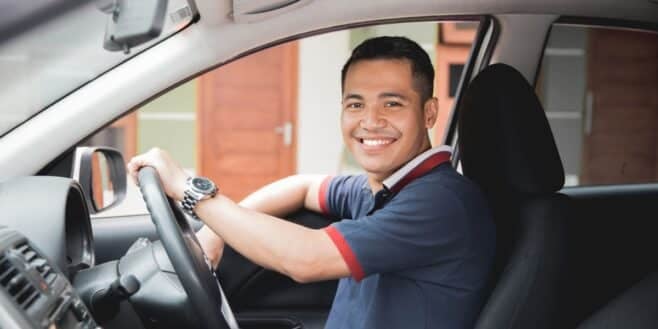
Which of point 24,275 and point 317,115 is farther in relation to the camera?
point 317,115

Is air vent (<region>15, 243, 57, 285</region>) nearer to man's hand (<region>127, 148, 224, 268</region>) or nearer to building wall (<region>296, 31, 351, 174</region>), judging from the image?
man's hand (<region>127, 148, 224, 268</region>)

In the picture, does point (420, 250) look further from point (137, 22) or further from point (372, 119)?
point (137, 22)

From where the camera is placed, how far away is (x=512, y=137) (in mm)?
1507

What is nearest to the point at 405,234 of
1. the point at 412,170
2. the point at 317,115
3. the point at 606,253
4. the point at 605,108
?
the point at 412,170

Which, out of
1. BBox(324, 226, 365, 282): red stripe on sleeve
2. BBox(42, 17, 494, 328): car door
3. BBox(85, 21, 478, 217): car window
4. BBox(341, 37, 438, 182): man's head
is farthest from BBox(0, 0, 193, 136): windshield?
BBox(85, 21, 478, 217): car window

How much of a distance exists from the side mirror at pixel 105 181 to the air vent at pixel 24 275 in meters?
0.48

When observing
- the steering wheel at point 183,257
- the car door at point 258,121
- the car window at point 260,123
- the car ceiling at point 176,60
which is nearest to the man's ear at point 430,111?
the car ceiling at point 176,60

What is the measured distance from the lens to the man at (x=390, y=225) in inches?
50.9

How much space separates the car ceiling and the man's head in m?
0.19

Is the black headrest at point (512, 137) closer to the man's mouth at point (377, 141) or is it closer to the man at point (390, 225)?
the man at point (390, 225)

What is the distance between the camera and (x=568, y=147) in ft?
19.9

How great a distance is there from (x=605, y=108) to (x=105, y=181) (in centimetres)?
532

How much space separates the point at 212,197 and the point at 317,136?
4256 mm

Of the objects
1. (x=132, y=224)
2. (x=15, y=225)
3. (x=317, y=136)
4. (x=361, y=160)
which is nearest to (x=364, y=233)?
(x=361, y=160)
